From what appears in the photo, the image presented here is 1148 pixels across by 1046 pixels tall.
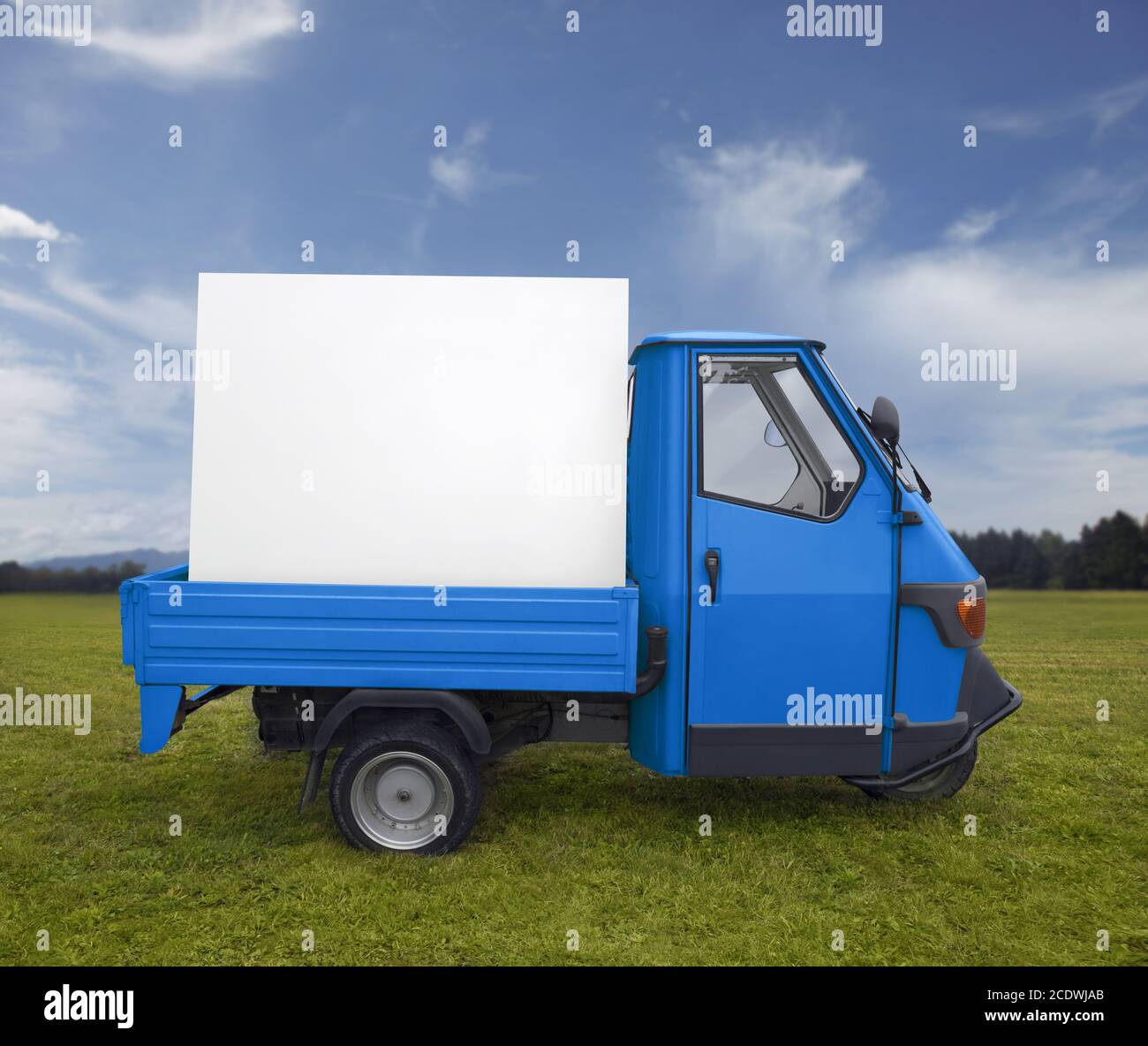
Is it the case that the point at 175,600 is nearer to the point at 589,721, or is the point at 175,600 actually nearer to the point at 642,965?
the point at 589,721

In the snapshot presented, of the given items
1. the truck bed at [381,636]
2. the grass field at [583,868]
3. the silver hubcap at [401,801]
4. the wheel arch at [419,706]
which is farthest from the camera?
the silver hubcap at [401,801]

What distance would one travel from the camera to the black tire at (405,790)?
14.5 feet

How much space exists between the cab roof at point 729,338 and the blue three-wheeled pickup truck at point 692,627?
0.5 inches

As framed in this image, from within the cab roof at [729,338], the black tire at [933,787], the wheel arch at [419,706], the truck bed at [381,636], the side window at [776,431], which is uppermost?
the cab roof at [729,338]

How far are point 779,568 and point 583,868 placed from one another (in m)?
1.90

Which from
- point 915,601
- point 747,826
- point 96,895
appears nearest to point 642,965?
point 747,826

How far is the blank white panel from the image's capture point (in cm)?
446

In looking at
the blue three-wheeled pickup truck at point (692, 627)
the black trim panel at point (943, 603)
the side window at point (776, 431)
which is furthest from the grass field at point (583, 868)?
the side window at point (776, 431)

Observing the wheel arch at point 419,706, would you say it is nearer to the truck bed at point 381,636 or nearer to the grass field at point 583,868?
the truck bed at point 381,636

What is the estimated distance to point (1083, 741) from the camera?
7168mm

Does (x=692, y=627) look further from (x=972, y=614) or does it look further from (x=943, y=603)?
(x=972, y=614)

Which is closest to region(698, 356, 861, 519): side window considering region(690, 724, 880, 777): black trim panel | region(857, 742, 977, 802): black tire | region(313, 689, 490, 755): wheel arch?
region(690, 724, 880, 777): black trim panel

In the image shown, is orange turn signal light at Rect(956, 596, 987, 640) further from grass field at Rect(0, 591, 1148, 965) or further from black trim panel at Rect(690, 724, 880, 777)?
grass field at Rect(0, 591, 1148, 965)

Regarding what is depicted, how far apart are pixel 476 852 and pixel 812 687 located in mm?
2035
